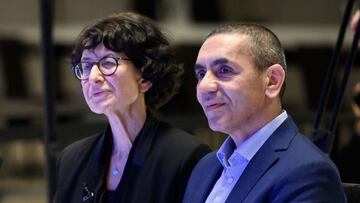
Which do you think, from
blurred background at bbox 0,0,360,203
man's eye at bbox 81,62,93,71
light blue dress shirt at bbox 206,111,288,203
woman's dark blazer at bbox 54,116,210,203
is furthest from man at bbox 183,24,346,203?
blurred background at bbox 0,0,360,203

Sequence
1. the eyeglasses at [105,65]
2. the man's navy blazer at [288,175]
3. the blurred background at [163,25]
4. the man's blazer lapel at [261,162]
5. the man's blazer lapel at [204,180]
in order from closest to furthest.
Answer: the man's navy blazer at [288,175] < the man's blazer lapel at [261,162] < the man's blazer lapel at [204,180] < the eyeglasses at [105,65] < the blurred background at [163,25]

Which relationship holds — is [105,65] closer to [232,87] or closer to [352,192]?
[232,87]

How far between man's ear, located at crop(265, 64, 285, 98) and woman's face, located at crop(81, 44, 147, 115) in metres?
0.46

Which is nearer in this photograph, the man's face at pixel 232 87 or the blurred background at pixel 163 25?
the man's face at pixel 232 87

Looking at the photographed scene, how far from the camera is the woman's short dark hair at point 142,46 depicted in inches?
90.0

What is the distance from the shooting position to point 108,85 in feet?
7.44

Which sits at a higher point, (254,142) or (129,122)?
(254,142)

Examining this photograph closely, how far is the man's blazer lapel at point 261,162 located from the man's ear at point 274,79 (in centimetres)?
8

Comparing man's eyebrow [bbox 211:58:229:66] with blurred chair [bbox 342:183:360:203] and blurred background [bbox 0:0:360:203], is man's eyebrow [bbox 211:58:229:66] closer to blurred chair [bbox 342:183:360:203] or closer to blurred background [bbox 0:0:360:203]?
blurred chair [bbox 342:183:360:203]

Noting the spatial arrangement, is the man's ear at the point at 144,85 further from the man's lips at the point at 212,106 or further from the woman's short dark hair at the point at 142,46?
the man's lips at the point at 212,106

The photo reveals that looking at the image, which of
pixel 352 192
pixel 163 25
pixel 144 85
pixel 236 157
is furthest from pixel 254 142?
pixel 163 25

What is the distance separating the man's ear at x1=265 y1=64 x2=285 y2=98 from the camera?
6.47 feet

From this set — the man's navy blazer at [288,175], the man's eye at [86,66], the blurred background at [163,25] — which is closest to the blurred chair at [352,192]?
the man's navy blazer at [288,175]

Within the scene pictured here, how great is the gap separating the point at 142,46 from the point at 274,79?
48cm
